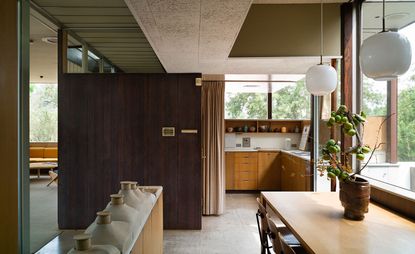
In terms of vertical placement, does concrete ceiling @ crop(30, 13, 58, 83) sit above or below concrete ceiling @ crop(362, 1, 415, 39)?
above

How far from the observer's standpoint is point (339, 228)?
1748 millimetres

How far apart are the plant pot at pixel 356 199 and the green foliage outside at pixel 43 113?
854cm

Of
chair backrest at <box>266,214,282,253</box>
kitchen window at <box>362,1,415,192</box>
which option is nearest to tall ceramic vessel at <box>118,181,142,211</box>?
chair backrest at <box>266,214,282,253</box>

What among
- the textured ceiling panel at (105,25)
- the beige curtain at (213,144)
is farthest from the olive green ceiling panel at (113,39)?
the beige curtain at (213,144)

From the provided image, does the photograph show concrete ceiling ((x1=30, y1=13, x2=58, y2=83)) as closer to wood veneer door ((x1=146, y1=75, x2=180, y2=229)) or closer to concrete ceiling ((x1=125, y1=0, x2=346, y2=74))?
wood veneer door ((x1=146, y1=75, x2=180, y2=229))

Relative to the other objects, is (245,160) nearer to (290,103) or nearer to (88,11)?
(290,103)

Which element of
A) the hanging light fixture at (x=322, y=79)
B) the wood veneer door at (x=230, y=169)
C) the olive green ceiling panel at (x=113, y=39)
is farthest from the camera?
the wood veneer door at (x=230, y=169)

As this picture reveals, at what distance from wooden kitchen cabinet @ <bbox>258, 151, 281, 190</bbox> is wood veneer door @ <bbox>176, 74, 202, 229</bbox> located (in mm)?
2608

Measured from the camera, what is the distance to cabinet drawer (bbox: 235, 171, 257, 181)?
612 centimetres

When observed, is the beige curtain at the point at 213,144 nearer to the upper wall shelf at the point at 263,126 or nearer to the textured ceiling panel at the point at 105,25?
the textured ceiling panel at the point at 105,25

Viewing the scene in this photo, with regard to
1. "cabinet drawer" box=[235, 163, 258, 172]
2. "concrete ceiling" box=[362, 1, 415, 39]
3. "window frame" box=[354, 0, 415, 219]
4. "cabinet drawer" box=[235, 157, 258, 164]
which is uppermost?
"concrete ceiling" box=[362, 1, 415, 39]

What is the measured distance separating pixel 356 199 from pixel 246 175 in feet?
14.1

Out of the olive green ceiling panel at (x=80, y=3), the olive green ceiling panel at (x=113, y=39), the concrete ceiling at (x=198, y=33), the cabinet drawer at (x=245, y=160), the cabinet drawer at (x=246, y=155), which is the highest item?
the olive green ceiling panel at (x=80, y=3)

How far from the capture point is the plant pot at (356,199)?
6.18 ft
